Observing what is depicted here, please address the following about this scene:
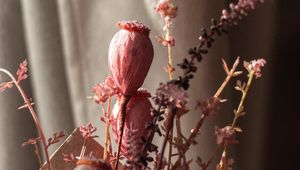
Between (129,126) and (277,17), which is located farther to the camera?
(277,17)

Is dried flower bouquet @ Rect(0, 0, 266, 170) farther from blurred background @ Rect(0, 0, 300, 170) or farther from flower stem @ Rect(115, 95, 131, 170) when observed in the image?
blurred background @ Rect(0, 0, 300, 170)

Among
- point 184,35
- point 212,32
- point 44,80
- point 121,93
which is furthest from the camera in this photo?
point 44,80

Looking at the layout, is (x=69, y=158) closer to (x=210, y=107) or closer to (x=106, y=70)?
(x=210, y=107)

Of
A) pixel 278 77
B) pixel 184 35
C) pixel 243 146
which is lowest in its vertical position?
pixel 243 146

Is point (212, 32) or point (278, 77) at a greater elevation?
point (212, 32)

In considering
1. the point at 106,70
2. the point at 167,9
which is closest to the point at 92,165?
the point at 167,9

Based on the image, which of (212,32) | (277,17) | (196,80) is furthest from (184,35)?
(212,32)

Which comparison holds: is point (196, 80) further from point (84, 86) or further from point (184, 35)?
point (84, 86)

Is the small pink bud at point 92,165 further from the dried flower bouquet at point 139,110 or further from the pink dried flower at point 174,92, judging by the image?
the pink dried flower at point 174,92
